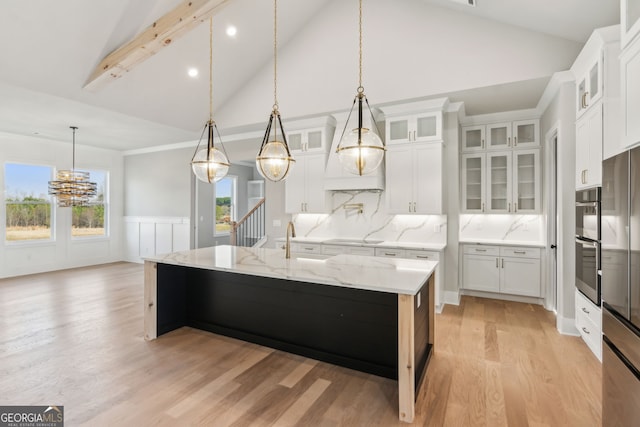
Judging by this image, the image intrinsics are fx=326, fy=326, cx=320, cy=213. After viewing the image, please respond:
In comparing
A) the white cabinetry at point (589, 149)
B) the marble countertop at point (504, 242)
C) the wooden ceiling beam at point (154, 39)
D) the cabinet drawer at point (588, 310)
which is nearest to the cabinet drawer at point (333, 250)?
the marble countertop at point (504, 242)

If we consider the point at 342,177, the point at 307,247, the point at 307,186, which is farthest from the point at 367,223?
the point at 307,186

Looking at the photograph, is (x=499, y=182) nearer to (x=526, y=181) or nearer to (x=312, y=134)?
(x=526, y=181)

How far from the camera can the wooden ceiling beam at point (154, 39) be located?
3.57 m

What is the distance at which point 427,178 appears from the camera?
457 cm

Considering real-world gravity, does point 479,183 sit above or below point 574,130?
below

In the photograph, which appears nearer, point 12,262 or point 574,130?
point 574,130

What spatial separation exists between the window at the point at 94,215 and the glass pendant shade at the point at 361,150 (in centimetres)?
767

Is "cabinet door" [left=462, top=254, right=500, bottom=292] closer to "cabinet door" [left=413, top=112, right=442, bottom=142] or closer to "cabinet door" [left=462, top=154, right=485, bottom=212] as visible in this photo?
"cabinet door" [left=462, top=154, right=485, bottom=212]

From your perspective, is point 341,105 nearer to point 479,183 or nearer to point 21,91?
point 479,183

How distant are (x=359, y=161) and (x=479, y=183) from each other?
337cm

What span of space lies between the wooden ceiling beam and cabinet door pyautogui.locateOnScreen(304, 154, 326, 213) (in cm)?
250

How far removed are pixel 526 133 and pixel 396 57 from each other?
233cm

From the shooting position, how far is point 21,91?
168 inches

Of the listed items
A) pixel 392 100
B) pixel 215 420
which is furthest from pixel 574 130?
pixel 215 420
